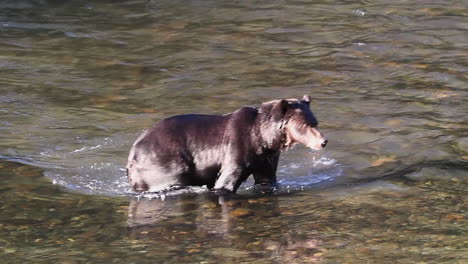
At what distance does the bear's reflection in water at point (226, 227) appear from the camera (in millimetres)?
6758

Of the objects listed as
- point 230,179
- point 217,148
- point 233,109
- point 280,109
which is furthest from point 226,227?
point 233,109

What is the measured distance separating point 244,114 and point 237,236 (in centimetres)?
160

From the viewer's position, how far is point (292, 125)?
8102mm

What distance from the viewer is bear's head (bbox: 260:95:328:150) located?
26.2 ft

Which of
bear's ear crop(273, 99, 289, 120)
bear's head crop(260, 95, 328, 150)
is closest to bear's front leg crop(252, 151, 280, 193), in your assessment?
bear's head crop(260, 95, 328, 150)

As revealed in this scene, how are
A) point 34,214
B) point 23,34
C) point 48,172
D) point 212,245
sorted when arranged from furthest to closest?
point 23,34 < point 48,172 < point 34,214 < point 212,245

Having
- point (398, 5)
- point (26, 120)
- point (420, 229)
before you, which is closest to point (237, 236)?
point (420, 229)

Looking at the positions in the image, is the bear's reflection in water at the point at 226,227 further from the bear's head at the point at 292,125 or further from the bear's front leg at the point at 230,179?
the bear's head at the point at 292,125

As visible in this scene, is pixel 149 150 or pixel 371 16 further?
pixel 371 16

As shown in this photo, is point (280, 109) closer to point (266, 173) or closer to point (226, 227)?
point (266, 173)

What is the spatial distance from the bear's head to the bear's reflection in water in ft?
1.71

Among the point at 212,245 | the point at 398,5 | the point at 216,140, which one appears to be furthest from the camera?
the point at 398,5

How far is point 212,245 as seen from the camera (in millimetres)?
6898

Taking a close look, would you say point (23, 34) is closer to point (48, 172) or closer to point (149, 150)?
point (48, 172)
